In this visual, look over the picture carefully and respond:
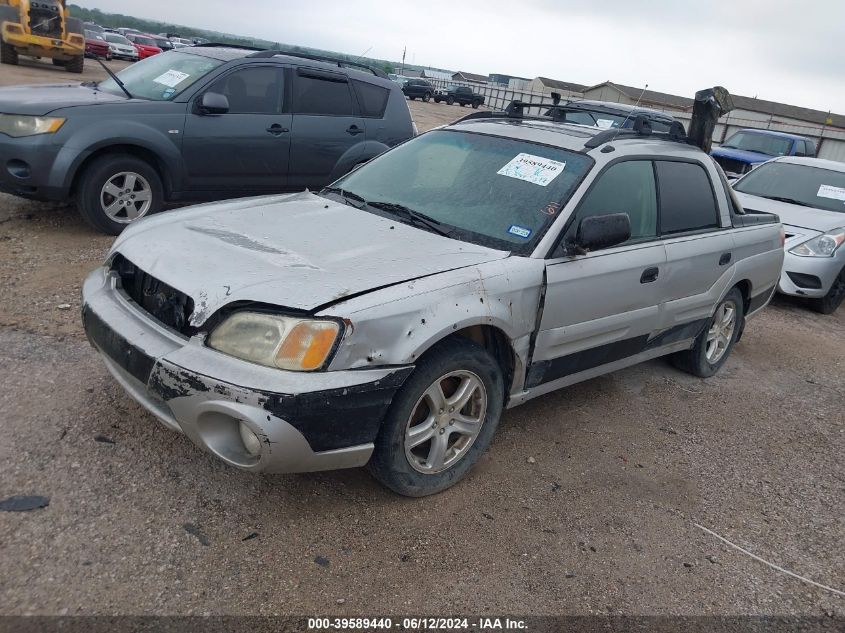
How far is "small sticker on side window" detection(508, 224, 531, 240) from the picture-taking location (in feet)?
10.9

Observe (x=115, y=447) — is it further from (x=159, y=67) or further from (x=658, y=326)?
(x=159, y=67)

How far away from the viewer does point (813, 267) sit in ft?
23.3

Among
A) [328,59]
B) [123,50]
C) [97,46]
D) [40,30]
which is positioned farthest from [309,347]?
[123,50]

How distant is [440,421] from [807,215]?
6.43m

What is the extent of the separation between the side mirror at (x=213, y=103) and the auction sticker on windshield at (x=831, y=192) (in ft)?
22.0

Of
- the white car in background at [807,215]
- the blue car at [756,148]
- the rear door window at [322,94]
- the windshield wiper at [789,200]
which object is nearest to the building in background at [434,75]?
the blue car at [756,148]

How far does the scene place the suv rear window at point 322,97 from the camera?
22.7 ft

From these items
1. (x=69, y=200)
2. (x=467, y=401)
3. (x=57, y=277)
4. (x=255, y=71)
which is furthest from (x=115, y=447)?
(x=255, y=71)

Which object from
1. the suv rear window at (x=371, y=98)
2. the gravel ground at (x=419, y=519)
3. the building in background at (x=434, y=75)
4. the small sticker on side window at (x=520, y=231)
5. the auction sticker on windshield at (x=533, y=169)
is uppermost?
the building in background at (x=434, y=75)

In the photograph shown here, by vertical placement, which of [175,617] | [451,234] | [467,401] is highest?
[451,234]

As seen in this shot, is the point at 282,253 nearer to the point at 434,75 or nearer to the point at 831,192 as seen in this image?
the point at 831,192

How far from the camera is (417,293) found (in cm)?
276

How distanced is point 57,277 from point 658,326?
4.19 m

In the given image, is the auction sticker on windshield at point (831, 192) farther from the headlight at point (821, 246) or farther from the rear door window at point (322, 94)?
the rear door window at point (322, 94)
